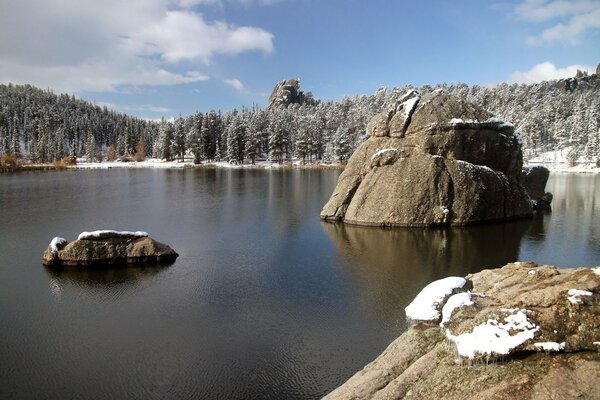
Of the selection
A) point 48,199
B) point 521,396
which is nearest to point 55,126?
point 48,199

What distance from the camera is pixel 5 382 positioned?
14164mm

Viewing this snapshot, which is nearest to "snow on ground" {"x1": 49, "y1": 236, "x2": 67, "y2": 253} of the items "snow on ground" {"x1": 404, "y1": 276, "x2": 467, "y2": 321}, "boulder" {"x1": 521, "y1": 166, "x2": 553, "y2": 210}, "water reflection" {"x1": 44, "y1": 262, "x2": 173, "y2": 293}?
"water reflection" {"x1": 44, "y1": 262, "x2": 173, "y2": 293}

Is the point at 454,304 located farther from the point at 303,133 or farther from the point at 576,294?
the point at 303,133

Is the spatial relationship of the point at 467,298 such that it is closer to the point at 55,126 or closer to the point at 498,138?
the point at 498,138

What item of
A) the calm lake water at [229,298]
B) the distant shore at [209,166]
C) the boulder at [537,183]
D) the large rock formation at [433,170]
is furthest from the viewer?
the distant shore at [209,166]

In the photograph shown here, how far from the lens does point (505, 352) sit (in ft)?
30.1

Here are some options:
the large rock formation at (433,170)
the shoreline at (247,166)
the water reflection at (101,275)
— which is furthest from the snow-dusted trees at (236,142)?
the water reflection at (101,275)

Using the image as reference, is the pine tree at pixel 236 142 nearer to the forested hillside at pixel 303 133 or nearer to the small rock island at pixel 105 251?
the forested hillside at pixel 303 133

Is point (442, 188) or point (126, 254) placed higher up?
point (442, 188)

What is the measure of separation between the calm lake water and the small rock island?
1129mm

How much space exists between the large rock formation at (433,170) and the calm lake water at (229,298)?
224cm

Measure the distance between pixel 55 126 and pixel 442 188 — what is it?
20187cm

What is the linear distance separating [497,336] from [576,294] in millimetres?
2220

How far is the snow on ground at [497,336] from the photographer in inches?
366
